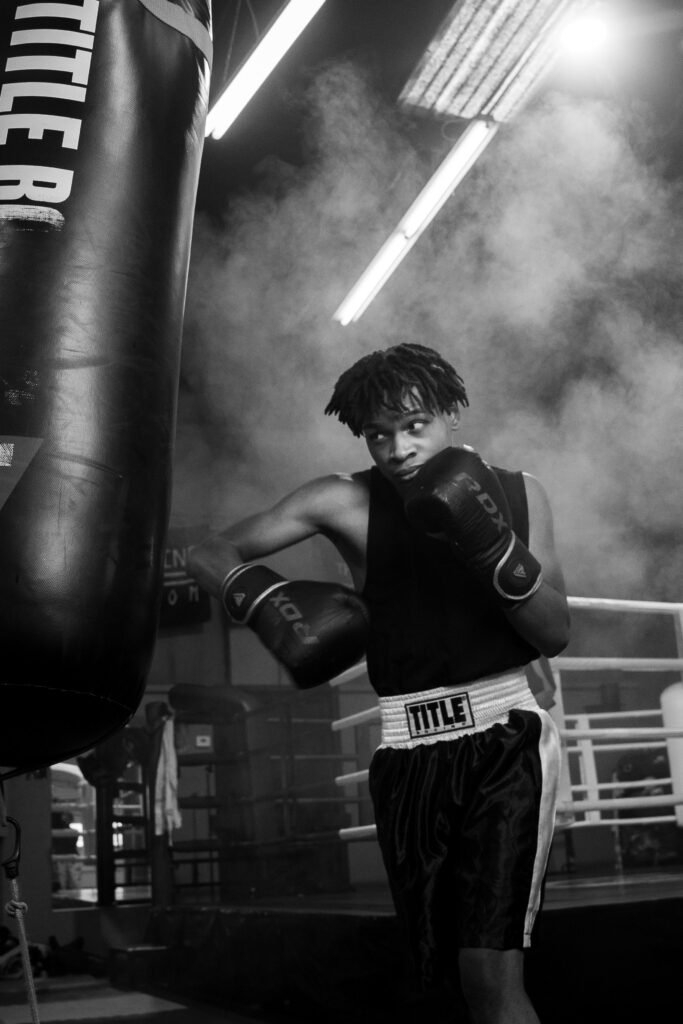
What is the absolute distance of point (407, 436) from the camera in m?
1.51

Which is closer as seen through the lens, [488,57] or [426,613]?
[426,613]

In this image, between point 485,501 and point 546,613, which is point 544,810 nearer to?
point 546,613

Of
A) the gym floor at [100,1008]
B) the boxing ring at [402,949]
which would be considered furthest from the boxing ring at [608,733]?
the gym floor at [100,1008]

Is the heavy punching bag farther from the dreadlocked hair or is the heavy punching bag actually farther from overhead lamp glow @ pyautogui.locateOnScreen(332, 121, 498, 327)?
overhead lamp glow @ pyautogui.locateOnScreen(332, 121, 498, 327)

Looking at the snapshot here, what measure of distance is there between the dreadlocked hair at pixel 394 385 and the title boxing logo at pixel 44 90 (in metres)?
0.50

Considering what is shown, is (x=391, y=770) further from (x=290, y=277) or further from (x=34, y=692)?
(x=290, y=277)

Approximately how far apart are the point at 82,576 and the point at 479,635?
23.0 inches

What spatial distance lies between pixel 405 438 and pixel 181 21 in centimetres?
78

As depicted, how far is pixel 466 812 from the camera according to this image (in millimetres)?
1396

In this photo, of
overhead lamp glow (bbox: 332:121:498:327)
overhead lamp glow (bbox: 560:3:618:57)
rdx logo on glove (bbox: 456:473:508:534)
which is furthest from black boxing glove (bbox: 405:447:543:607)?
overhead lamp glow (bbox: 332:121:498:327)

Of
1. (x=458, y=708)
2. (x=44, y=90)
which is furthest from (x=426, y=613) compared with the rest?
(x=44, y=90)

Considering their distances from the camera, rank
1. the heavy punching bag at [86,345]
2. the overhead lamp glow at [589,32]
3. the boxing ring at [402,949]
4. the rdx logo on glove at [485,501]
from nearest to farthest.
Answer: the heavy punching bag at [86,345] → the rdx logo on glove at [485,501] → the boxing ring at [402,949] → the overhead lamp glow at [589,32]

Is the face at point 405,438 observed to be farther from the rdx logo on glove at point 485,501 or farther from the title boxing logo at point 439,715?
the title boxing logo at point 439,715

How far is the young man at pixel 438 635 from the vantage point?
135cm
